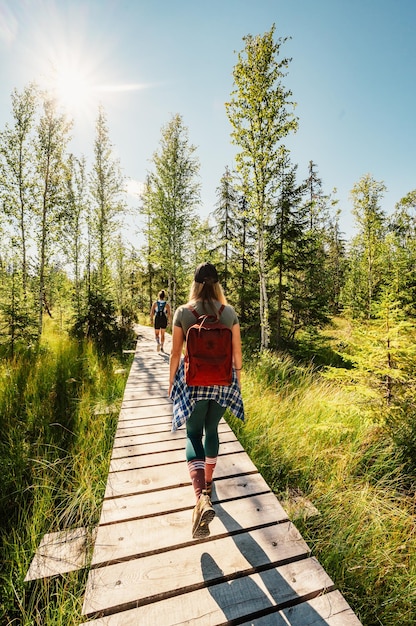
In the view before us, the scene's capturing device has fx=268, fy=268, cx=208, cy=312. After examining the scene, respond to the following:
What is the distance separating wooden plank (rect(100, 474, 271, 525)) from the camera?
2361 millimetres

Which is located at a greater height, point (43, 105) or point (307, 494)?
point (43, 105)

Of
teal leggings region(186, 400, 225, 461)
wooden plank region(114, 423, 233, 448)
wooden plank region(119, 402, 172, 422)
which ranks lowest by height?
wooden plank region(114, 423, 233, 448)

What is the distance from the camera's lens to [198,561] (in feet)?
6.42

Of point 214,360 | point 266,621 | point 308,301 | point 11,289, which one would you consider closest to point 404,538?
point 266,621

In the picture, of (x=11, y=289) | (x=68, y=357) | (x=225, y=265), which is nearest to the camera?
(x=68, y=357)

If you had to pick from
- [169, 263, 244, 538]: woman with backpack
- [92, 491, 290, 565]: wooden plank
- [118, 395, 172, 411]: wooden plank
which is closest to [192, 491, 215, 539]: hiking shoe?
[169, 263, 244, 538]: woman with backpack

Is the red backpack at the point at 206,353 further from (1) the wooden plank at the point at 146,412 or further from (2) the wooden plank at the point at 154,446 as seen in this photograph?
(1) the wooden plank at the point at 146,412

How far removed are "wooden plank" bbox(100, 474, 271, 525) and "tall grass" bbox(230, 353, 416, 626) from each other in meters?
0.46

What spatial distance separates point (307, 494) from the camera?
2.93 m

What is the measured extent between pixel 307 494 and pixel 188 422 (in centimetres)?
172

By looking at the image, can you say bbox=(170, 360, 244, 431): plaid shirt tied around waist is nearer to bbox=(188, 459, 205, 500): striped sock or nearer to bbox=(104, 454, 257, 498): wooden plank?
bbox=(188, 459, 205, 500): striped sock

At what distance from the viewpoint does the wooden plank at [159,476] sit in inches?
105

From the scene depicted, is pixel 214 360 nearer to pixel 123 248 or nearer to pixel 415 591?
pixel 415 591

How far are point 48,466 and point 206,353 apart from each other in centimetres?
→ 231
